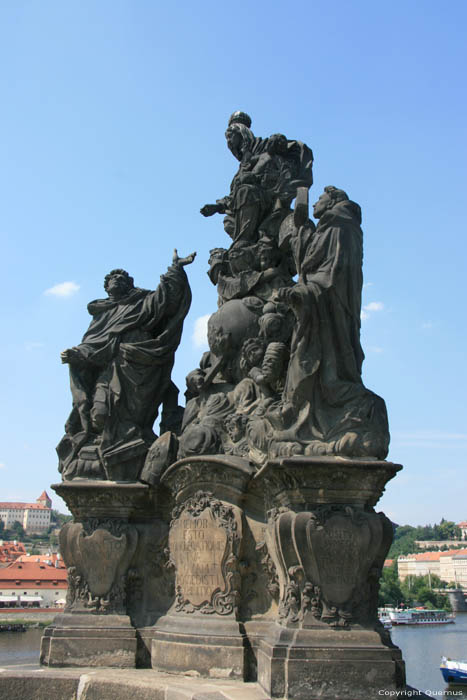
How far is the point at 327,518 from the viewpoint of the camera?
20.7 ft

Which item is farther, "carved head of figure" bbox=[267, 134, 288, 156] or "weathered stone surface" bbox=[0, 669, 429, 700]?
"carved head of figure" bbox=[267, 134, 288, 156]

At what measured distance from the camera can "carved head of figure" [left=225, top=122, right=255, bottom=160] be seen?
10.6 meters

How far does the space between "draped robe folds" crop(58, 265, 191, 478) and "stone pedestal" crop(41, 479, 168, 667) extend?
57cm

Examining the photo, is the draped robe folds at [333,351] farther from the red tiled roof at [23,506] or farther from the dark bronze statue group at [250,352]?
the red tiled roof at [23,506]

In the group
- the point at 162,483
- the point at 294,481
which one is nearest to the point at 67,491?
the point at 162,483

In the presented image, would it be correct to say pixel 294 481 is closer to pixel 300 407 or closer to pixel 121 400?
pixel 300 407

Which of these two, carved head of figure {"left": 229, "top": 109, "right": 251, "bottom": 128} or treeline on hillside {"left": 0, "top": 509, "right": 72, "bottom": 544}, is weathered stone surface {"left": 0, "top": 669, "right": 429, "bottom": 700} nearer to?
carved head of figure {"left": 229, "top": 109, "right": 251, "bottom": 128}

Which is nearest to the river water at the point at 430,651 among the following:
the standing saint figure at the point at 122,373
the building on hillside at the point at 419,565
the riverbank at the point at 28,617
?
the standing saint figure at the point at 122,373

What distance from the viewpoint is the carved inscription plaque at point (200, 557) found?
7.09 metres

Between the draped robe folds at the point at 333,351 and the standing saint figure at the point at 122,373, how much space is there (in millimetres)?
2234

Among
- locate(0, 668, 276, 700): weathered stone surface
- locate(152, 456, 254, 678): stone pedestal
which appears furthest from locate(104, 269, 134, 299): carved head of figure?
locate(0, 668, 276, 700): weathered stone surface

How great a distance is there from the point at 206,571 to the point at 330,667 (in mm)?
1720

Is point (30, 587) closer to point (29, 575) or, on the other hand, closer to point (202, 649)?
point (29, 575)

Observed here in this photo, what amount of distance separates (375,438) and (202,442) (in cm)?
203
